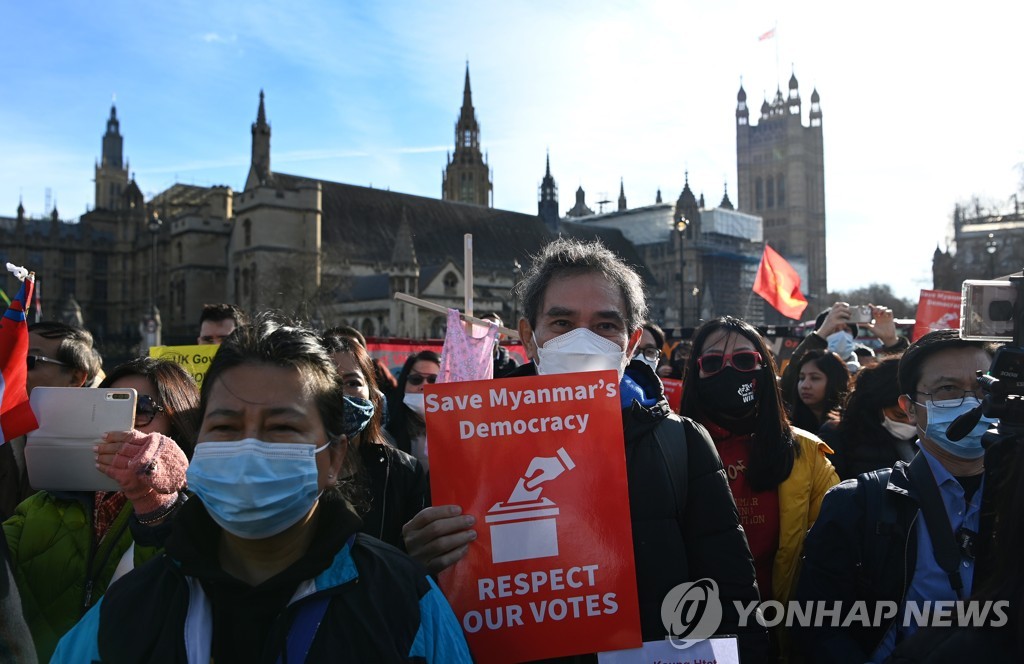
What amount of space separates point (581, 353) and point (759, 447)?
1.35 m

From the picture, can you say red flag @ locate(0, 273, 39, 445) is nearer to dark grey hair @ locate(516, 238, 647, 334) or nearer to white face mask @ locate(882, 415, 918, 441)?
dark grey hair @ locate(516, 238, 647, 334)

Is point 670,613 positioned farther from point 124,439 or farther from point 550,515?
point 124,439

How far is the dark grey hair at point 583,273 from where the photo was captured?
9.12 feet

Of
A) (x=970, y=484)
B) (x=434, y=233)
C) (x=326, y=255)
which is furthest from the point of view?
(x=434, y=233)

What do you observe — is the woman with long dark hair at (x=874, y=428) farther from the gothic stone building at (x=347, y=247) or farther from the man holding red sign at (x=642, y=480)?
the gothic stone building at (x=347, y=247)

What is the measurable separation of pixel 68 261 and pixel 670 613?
9320 cm

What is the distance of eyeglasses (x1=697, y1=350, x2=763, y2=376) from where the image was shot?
3.74 m

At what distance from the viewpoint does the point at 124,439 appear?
8.95 feet

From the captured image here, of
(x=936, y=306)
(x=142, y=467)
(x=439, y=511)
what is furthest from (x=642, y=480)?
(x=936, y=306)

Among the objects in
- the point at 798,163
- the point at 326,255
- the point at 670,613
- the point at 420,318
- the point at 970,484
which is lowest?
the point at 670,613

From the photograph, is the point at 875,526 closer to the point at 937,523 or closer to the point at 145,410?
the point at 937,523

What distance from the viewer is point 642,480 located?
2479 mm

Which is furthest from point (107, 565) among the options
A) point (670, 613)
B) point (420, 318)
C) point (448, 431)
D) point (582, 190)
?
point (582, 190)

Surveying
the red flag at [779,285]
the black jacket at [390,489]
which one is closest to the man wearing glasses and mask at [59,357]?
the black jacket at [390,489]
